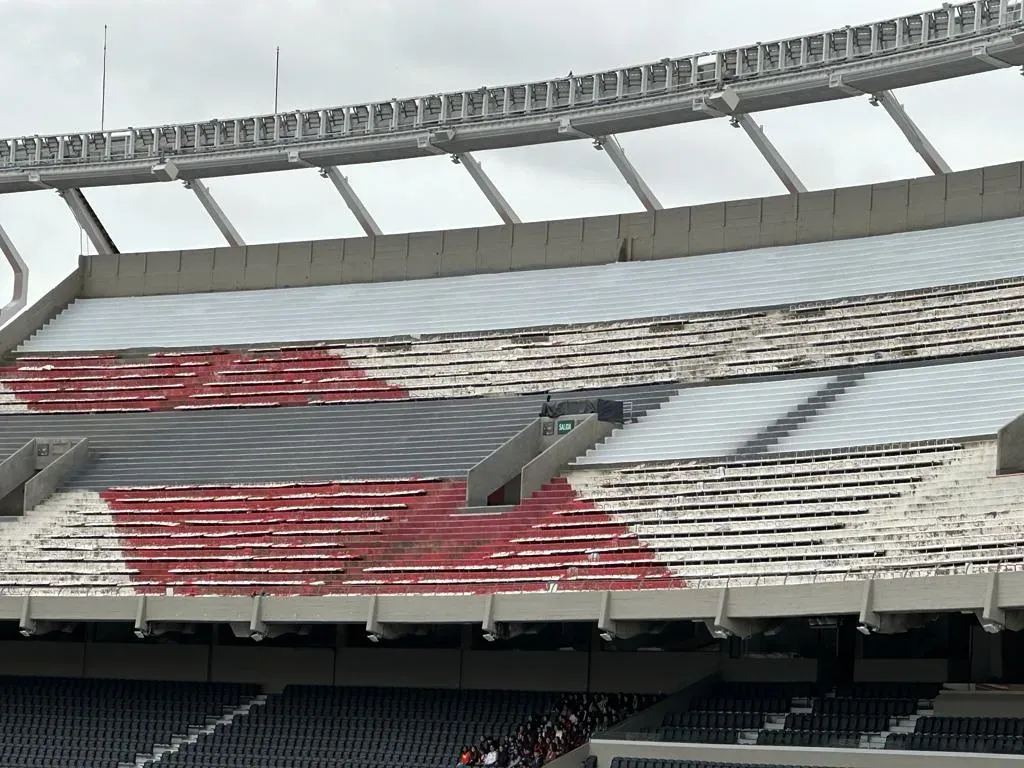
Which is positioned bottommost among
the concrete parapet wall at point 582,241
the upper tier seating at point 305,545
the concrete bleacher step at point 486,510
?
the upper tier seating at point 305,545

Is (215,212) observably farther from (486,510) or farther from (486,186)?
(486,510)

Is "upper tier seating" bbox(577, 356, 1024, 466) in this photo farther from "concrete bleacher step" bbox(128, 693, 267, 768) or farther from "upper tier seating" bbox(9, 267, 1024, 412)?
"concrete bleacher step" bbox(128, 693, 267, 768)

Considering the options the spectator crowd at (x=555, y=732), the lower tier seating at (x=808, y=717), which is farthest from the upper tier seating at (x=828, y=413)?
the spectator crowd at (x=555, y=732)

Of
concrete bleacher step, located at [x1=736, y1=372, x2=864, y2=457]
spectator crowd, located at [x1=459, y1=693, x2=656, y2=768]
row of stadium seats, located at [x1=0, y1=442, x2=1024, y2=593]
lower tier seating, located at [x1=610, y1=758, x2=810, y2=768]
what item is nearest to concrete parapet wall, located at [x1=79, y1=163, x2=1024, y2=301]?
concrete bleacher step, located at [x1=736, y1=372, x2=864, y2=457]

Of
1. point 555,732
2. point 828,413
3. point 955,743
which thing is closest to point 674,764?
point 555,732

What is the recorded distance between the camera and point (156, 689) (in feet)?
105

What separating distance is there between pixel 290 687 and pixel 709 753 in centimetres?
902

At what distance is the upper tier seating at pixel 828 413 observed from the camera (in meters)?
28.2

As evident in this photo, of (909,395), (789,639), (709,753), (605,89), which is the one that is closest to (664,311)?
(605,89)

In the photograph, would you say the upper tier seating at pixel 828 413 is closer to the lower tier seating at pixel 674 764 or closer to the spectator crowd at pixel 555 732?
the spectator crowd at pixel 555 732

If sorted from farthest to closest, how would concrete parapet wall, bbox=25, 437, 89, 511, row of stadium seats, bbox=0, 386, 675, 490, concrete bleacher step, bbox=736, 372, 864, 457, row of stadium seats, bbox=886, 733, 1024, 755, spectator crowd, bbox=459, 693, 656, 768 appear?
concrete parapet wall, bbox=25, 437, 89, 511 → row of stadium seats, bbox=0, 386, 675, 490 → concrete bleacher step, bbox=736, 372, 864, 457 → spectator crowd, bbox=459, 693, 656, 768 → row of stadium seats, bbox=886, 733, 1024, 755

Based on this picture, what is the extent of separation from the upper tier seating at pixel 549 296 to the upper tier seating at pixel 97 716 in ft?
30.2

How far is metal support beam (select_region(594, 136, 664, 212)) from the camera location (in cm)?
3784

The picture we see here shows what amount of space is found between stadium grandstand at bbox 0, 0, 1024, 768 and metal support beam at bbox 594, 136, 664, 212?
0.07 m
